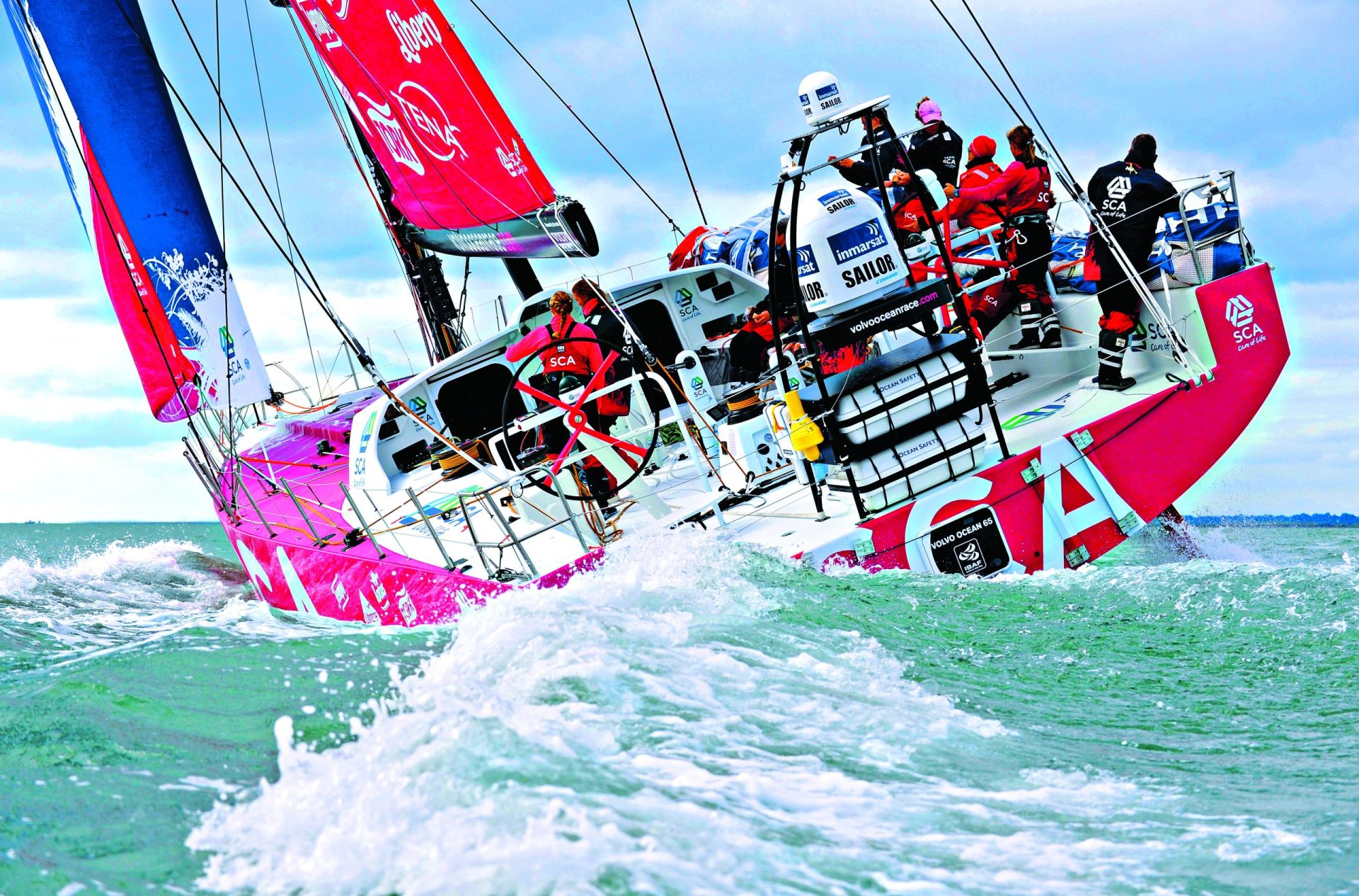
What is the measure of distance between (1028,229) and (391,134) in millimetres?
3974

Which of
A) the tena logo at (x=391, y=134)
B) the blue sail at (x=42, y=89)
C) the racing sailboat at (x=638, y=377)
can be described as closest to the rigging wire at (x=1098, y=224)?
the racing sailboat at (x=638, y=377)

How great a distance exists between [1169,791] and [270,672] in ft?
9.06

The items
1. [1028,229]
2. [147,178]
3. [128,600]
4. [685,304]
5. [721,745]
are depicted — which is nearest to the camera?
[721,745]

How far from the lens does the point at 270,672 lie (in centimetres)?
391

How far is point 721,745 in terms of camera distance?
302cm

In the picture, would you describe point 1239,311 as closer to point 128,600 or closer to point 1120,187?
point 1120,187

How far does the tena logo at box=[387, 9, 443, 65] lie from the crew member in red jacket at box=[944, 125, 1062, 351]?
10.9 feet

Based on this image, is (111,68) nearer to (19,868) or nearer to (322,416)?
(322,416)

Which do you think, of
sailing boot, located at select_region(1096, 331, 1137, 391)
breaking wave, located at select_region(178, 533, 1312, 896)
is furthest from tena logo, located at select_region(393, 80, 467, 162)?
breaking wave, located at select_region(178, 533, 1312, 896)

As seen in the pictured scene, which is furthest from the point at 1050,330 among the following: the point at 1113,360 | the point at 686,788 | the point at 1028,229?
the point at 686,788

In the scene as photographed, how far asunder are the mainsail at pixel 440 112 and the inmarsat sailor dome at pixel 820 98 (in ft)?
7.50

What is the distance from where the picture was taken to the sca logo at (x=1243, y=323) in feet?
19.2


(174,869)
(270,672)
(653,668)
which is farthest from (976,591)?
(174,869)

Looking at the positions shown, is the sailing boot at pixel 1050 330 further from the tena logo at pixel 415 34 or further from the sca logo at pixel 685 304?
the tena logo at pixel 415 34
